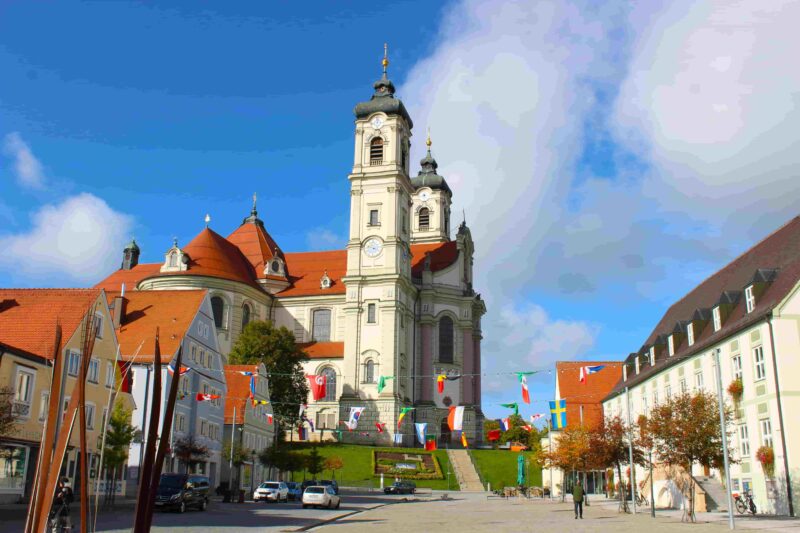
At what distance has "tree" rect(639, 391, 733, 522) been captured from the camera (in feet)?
97.5

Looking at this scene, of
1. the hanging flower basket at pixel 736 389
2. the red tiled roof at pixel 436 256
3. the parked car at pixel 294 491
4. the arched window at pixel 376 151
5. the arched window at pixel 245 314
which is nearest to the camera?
the hanging flower basket at pixel 736 389

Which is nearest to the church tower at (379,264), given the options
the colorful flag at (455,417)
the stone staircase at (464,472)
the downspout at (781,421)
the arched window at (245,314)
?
the stone staircase at (464,472)

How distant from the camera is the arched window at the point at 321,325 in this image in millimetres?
87500

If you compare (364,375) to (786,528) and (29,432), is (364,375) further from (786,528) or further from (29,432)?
(786,528)

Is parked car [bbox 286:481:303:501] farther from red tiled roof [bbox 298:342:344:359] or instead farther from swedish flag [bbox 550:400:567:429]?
red tiled roof [bbox 298:342:344:359]

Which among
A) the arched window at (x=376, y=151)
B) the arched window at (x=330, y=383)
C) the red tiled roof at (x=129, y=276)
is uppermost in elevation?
the arched window at (x=376, y=151)

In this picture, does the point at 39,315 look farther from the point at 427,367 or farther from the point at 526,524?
the point at 427,367

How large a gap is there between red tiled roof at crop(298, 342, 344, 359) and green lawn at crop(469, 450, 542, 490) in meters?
16.9

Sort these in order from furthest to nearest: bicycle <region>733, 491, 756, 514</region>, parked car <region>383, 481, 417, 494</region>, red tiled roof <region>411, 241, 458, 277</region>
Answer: red tiled roof <region>411, 241, 458, 277</region>
parked car <region>383, 481, 417, 494</region>
bicycle <region>733, 491, 756, 514</region>

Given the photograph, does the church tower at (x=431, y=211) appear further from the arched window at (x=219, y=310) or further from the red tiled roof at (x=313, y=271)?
the arched window at (x=219, y=310)

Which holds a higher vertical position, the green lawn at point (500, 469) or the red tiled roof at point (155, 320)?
the red tiled roof at point (155, 320)

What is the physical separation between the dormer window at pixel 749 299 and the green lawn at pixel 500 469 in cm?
3346

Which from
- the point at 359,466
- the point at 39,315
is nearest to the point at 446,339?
the point at 359,466

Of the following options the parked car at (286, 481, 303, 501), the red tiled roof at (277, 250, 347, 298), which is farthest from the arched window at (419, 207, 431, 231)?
the parked car at (286, 481, 303, 501)
